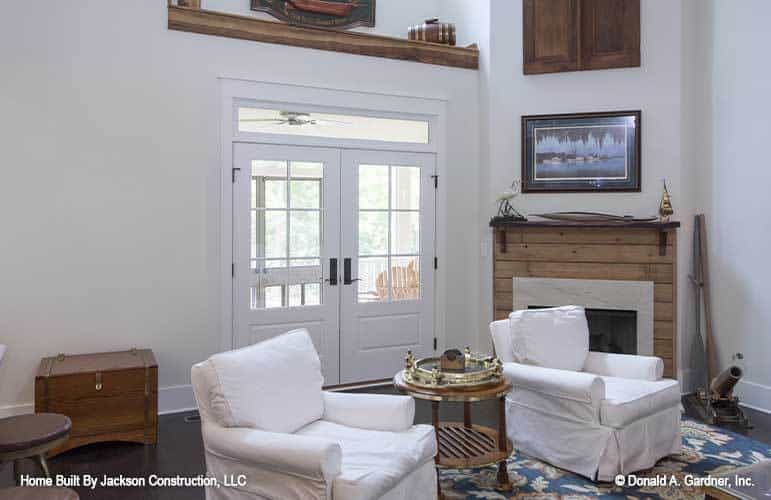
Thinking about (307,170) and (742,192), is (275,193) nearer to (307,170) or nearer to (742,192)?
(307,170)

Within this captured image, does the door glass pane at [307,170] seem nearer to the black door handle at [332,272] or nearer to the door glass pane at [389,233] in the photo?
the door glass pane at [389,233]

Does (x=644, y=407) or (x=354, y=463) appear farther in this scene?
(x=644, y=407)

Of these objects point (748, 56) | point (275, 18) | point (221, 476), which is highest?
point (275, 18)

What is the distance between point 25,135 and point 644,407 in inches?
160

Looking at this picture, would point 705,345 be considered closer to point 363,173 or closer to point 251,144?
point 363,173

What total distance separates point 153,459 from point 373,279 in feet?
7.51

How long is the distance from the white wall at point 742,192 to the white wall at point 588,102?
0.92ft

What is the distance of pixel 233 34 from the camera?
190 inches

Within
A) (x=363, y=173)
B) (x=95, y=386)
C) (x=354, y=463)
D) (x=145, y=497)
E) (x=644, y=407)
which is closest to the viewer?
(x=354, y=463)

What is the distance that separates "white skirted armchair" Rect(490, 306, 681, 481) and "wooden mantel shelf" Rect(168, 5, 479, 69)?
2571mm

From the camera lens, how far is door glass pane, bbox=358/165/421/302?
17.8ft

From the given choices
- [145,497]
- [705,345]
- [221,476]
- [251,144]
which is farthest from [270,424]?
[705,345]

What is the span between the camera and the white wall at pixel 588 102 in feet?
16.7

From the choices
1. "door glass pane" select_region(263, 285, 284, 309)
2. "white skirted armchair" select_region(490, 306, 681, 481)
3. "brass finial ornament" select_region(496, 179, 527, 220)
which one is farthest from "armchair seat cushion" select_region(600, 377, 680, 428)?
"door glass pane" select_region(263, 285, 284, 309)
